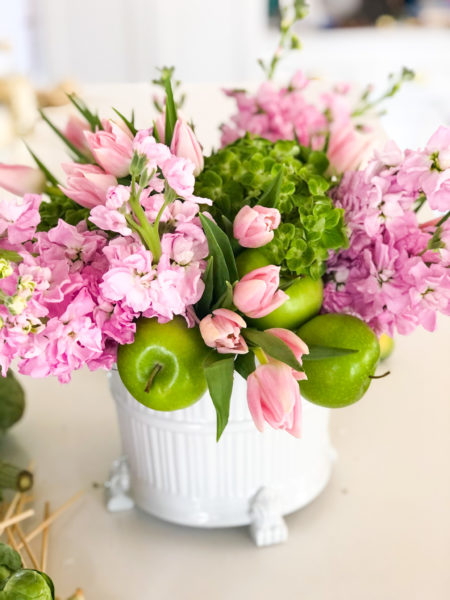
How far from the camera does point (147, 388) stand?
50cm

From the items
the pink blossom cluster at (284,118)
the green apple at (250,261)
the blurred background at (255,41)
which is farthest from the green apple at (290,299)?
the blurred background at (255,41)

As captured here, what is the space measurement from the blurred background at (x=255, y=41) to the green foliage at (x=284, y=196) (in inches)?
99.6

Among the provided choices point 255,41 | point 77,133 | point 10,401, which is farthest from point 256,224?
point 255,41

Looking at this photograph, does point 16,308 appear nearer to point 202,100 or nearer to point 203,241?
point 203,241

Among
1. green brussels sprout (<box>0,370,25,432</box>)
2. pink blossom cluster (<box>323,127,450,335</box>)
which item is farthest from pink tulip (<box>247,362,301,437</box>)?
green brussels sprout (<box>0,370,25,432</box>)

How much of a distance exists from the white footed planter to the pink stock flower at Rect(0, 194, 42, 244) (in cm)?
17

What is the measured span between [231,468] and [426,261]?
242mm

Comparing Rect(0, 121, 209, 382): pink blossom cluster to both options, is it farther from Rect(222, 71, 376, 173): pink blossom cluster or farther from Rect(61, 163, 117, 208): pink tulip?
Rect(222, 71, 376, 173): pink blossom cluster

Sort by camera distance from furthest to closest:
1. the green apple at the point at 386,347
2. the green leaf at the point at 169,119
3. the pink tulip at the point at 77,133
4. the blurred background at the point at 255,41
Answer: the blurred background at the point at 255,41 < the green apple at the point at 386,347 < the pink tulip at the point at 77,133 < the green leaf at the point at 169,119

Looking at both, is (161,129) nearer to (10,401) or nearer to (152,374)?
(152,374)

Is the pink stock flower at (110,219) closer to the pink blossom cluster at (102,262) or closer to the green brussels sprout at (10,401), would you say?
the pink blossom cluster at (102,262)

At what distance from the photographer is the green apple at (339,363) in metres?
0.53

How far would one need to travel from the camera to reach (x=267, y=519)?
0.64 metres

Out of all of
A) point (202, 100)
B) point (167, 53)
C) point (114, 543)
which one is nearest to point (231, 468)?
point (114, 543)
